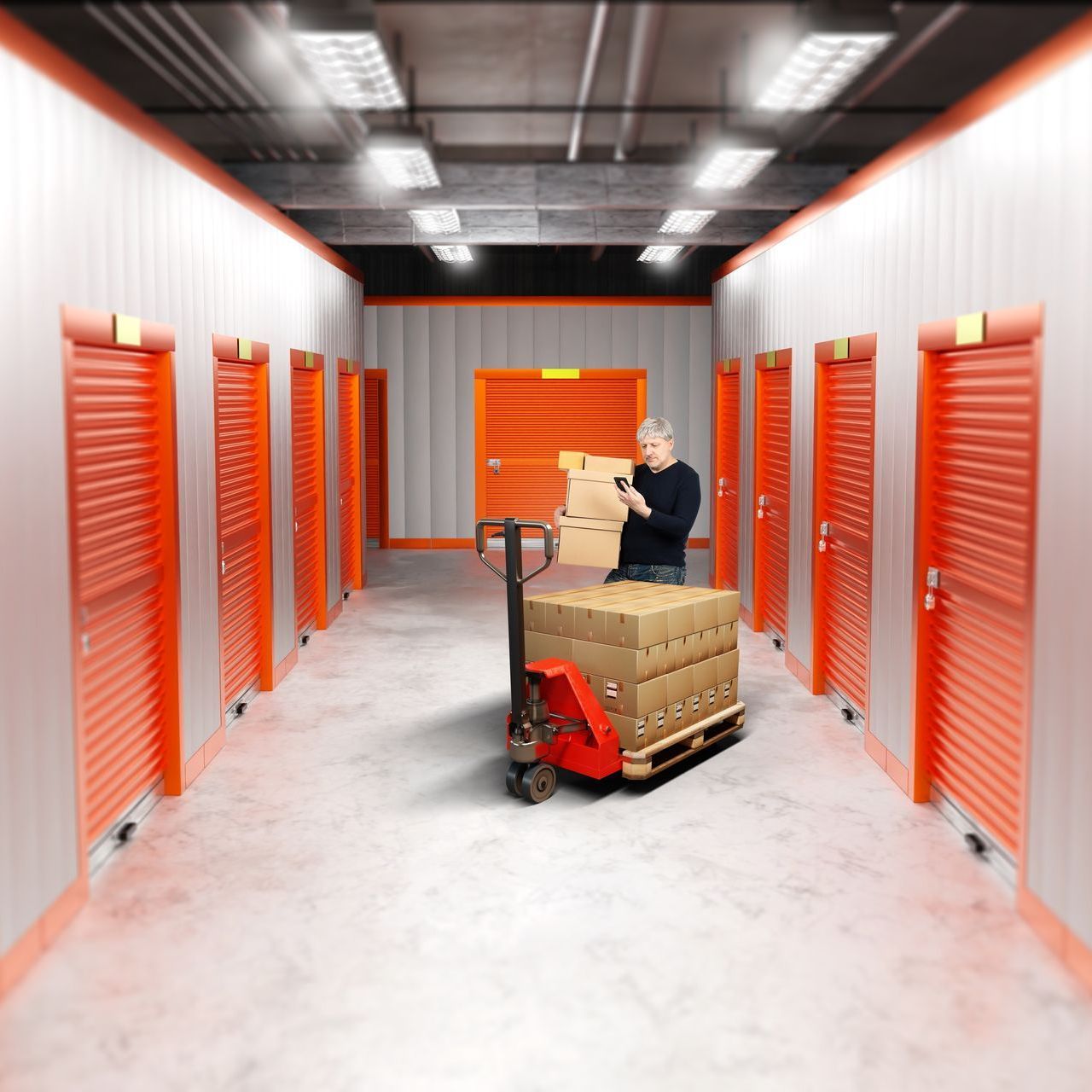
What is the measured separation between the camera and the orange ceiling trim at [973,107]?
360 cm

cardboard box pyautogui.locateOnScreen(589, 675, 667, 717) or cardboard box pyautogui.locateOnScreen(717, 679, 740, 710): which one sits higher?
cardboard box pyautogui.locateOnScreen(589, 675, 667, 717)

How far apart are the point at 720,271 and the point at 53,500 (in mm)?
8465

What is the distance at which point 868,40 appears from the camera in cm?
414

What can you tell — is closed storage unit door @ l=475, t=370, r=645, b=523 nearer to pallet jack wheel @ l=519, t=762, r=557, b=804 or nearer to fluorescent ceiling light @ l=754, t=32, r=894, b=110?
A: pallet jack wheel @ l=519, t=762, r=557, b=804

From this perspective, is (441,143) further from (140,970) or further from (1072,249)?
(140,970)

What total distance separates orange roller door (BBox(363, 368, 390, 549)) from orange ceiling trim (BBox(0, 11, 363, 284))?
689 cm

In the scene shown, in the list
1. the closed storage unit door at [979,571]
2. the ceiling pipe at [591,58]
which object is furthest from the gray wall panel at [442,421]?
the closed storage unit door at [979,571]

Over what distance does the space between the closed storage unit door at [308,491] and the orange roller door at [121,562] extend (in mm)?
3023

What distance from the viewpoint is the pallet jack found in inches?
210

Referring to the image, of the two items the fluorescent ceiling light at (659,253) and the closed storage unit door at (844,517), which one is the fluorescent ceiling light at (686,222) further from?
the closed storage unit door at (844,517)

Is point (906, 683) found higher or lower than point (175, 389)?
lower

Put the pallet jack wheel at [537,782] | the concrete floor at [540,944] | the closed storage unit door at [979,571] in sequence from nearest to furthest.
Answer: the concrete floor at [540,944] < the closed storage unit door at [979,571] < the pallet jack wheel at [537,782]

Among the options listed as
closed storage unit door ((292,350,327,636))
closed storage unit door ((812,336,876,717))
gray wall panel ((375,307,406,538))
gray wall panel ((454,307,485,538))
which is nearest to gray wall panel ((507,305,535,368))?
gray wall panel ((454,307,485,538))

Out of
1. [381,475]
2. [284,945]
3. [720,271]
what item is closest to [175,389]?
[284,945]
